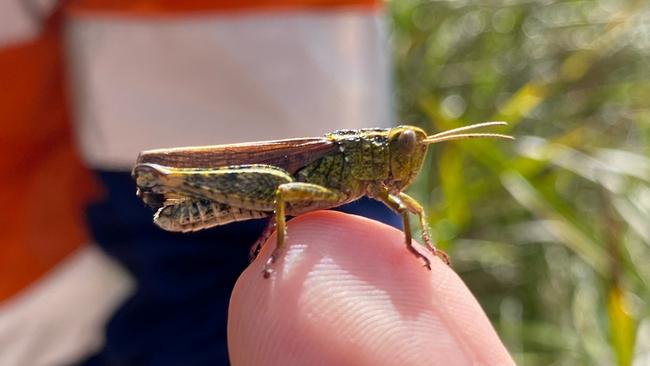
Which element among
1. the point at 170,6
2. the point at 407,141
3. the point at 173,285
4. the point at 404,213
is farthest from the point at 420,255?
the point at 170,6

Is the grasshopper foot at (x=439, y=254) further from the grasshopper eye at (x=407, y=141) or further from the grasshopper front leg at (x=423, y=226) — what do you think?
the grasshopper eye at (x=407, y=141)

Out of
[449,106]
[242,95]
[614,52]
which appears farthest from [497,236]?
[242,95]

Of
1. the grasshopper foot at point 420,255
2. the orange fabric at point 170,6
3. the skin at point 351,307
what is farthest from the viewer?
the orange fabric at point 170,6

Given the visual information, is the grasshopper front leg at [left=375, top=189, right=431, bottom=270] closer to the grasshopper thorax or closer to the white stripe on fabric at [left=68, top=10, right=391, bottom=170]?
the grasshopper thorax

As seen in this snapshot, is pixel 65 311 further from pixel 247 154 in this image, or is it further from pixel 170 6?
pixel 247 154

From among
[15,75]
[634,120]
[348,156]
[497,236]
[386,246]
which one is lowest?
[497,236]

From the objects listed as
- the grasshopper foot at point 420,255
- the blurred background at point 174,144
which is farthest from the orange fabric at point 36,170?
the grasshopper foot at point 420,255

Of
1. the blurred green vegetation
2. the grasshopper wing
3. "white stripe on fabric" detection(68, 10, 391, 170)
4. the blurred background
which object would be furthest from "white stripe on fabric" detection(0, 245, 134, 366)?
the grasshopper wing

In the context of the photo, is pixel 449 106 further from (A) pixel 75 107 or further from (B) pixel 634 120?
(A) pixel 75 107
